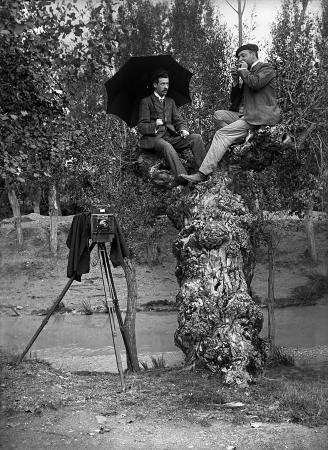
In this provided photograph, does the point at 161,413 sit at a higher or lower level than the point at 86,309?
higher

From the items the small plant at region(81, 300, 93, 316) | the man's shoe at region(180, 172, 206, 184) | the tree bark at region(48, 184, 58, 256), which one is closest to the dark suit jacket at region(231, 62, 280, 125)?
the man's shoe at region(180, 172, 206, 184)

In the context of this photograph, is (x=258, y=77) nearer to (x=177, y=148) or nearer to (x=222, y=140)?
(x=222, y=140)

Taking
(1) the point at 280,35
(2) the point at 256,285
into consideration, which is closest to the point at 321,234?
(2) the point at 256,285

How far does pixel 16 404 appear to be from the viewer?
7387mm

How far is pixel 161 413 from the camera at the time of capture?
7199 millimetres

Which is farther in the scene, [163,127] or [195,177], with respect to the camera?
[163,127]

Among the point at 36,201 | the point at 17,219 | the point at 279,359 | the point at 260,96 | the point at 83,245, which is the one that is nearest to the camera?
the point at 83,245

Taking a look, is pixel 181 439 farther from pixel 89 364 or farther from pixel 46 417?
pixel 89 364

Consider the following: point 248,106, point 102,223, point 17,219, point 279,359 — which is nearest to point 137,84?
point 248,106

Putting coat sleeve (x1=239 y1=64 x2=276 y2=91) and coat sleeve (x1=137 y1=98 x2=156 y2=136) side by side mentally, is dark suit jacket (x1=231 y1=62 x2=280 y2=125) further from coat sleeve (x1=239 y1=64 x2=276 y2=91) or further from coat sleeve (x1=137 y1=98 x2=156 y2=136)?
coat sleeve (x1=137 y1=98 x2=156 y2=136)

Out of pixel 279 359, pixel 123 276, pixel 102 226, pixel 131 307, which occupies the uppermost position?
pixel 102 226

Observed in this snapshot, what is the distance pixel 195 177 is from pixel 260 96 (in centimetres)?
155

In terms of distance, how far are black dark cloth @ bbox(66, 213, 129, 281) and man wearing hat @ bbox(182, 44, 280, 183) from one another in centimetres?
150

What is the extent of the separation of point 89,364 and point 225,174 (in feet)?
31.8
